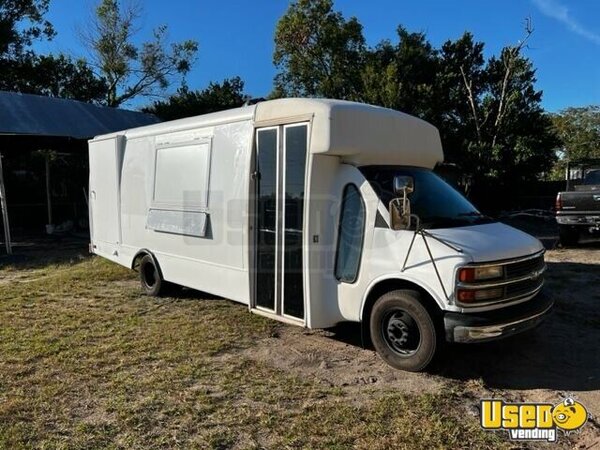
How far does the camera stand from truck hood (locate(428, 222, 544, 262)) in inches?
189

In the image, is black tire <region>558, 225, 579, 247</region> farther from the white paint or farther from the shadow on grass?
the shadow on grass

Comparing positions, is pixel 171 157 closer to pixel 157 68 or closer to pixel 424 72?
pixel 424 72

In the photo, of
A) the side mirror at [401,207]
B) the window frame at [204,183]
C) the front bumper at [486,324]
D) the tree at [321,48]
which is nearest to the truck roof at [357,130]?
the window frame at [204,183]

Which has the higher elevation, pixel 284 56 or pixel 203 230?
pixel 284 56

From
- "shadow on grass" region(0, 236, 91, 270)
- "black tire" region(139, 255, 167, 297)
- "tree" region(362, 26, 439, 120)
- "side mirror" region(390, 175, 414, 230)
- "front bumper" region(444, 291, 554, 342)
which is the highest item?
"tree" region(362, 26, 439, 120)

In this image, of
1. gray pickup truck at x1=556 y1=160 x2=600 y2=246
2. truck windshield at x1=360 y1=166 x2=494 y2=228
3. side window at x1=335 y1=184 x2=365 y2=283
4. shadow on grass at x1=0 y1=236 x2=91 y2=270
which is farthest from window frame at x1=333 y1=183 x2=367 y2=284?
gray pickup truck at x1=556 y1=160 x2=600 y2=246

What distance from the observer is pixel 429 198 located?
18.7 ft

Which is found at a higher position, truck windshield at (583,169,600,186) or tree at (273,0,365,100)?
tree at (273,0,365,100)

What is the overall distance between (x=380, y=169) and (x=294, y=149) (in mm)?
961

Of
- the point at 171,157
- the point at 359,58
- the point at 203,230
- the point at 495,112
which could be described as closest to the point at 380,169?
the point at 203,230

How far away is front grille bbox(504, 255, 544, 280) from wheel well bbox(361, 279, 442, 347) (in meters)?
0.74

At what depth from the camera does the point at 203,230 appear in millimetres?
7156

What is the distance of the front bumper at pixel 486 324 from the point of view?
4.69m

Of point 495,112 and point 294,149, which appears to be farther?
point 495,112
